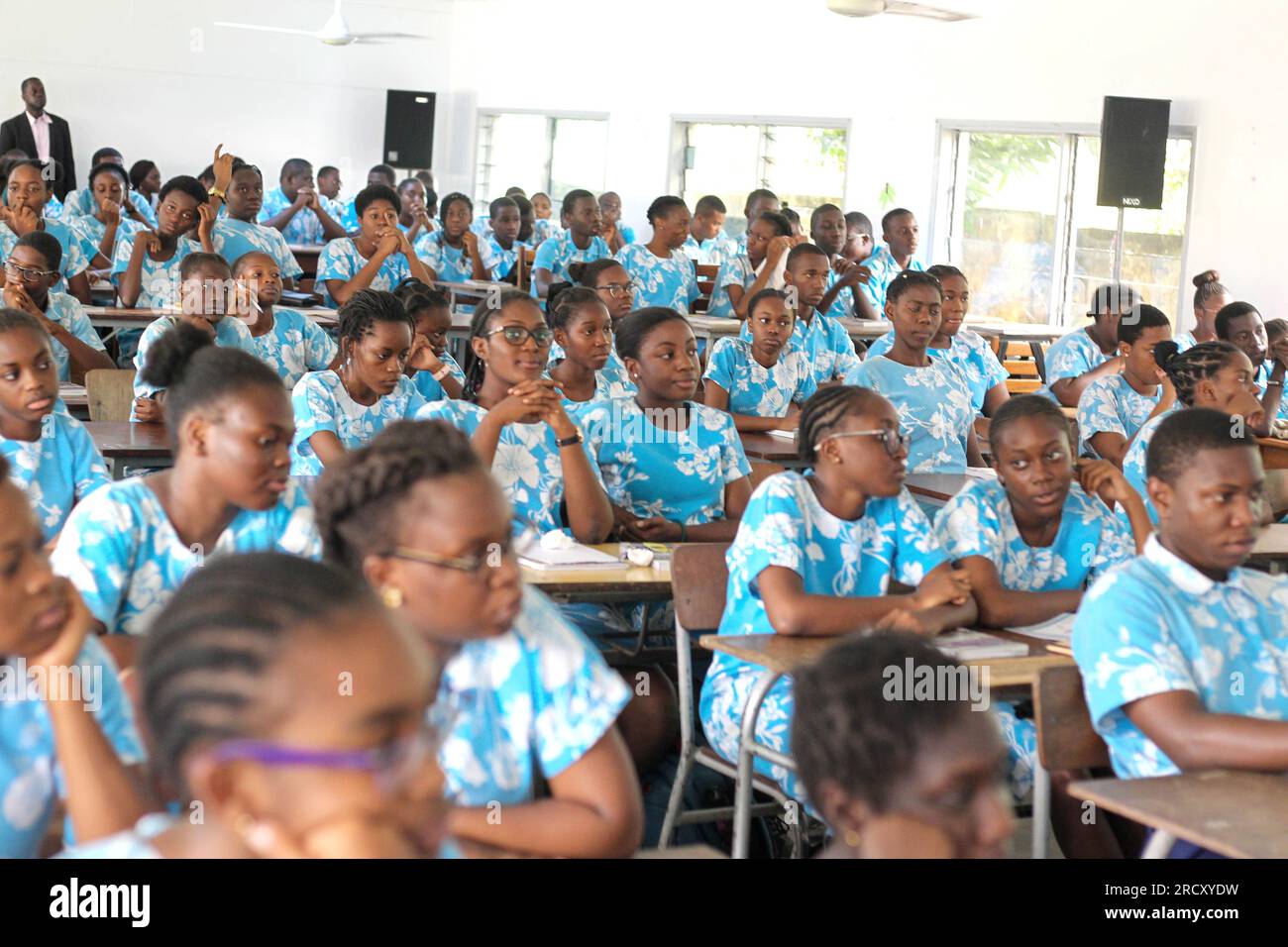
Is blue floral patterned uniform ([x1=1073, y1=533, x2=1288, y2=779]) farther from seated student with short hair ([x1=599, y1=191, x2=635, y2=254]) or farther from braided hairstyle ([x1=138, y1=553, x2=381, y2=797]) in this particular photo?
seated student with short hair ([x1=599, y1=191, x2=635, y2=254])

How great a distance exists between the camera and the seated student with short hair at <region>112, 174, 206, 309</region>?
7.80m

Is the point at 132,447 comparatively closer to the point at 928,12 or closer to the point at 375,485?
the point at 375,485

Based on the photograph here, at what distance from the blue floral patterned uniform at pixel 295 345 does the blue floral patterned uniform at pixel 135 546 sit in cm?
346

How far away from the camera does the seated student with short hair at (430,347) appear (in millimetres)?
5242

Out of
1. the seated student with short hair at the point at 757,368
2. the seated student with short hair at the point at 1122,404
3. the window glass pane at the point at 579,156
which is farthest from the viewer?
the window glass pane at the point at 579,156

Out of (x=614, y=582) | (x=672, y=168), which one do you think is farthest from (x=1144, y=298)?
(x=614, y=582)

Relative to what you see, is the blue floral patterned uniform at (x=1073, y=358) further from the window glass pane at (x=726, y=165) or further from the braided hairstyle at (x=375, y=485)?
the window glass pane at (x=726, y=165)

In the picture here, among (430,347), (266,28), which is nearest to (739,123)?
(266,28)

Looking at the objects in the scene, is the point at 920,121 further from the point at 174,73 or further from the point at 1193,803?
the point at 1193,803

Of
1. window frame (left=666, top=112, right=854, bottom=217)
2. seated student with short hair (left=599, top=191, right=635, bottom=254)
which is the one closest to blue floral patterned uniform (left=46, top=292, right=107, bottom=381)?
seated student with short hair (left=599, top=191, right=635, bottom=254)

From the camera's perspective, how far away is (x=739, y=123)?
43.9 feet

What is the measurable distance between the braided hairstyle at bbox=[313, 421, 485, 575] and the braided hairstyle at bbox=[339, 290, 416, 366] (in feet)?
7.67

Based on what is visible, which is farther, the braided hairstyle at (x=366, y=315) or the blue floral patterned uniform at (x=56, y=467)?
the braided hairstyle at (x=366, y=315)

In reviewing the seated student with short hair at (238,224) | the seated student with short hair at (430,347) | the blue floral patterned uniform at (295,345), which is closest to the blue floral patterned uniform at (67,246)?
the seated student with short hair at (238,224)
